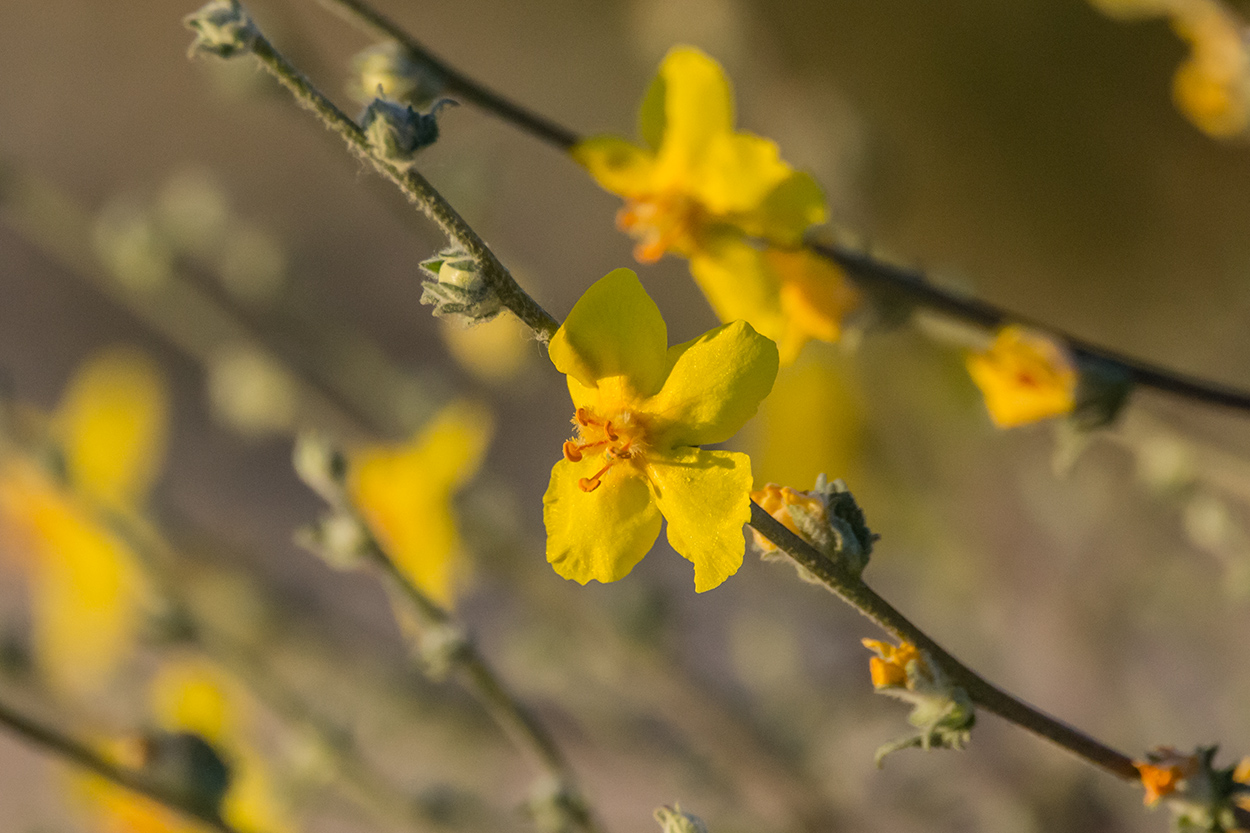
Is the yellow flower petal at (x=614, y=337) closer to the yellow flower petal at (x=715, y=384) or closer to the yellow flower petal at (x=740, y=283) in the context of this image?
the yellow flower petal at (x=715, y=384)

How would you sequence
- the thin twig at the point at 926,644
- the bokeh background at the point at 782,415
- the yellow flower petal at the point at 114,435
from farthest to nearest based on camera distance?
the yellow flower petal at the point at 114,435 < the bokeh background at the point at 782,415 < the thin twig at the point at 926,644

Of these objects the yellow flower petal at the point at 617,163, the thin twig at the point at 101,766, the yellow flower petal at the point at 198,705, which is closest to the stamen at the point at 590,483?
the yellow flower petal at the point at 617,163

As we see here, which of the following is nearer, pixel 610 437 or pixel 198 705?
pixel 610 437

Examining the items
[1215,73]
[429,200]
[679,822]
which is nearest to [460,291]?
[429,200]

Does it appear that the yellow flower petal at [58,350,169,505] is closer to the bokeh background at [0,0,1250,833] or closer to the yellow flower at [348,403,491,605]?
the bokeh background at [0,0,1250,833]

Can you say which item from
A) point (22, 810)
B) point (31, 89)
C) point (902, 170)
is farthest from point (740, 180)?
point (31, 89)

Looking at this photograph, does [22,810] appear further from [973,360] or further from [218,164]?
[218,164]

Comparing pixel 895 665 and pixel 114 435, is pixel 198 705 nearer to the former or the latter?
pixel 114 435
